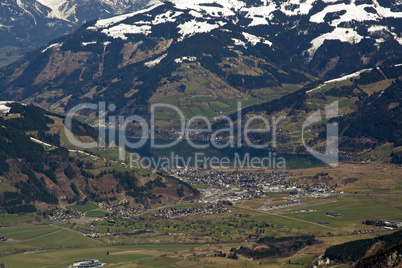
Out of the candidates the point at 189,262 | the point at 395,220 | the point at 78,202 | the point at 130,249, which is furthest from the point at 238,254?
the point at 78,202

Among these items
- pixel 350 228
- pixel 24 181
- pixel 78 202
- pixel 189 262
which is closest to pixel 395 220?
pixel 350 228

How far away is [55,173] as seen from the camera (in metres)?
199

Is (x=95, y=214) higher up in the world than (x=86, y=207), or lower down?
lower down

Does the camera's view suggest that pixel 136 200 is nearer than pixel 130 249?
No

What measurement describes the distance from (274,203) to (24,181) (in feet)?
224

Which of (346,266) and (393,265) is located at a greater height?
(393,265)

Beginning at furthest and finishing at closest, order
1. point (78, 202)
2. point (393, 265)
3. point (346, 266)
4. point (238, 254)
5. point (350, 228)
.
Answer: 1. point (78, 202)
2. point (350, 228)
3. point (238, 254)
4. point (346, 266)
5. point (393, 265)

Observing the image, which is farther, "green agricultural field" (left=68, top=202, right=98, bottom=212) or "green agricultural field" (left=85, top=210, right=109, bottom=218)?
"green agricultural field" (left=68, top=202, right=98, bottom=212)

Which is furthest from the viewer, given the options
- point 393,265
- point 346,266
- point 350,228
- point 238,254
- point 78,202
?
point 78,202

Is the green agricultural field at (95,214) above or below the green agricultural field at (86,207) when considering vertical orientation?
below

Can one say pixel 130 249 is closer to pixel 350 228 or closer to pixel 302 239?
pixel 302 239

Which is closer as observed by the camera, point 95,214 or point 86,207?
point 95,214

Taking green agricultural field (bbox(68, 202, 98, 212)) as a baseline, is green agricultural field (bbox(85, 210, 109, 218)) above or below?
below

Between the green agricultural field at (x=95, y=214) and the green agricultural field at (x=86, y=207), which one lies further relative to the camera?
the green agricultural field at (x=86, y=207)
